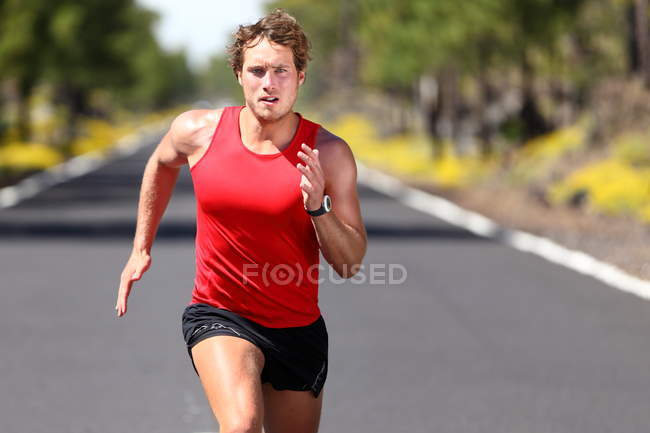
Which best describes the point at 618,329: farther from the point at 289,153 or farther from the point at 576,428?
the point at 289,153

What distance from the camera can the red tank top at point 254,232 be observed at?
4.46 m

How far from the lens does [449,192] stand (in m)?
31.7

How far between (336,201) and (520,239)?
1578 cm

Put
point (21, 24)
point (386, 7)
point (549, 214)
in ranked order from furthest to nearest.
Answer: point (386, 7), point (21, 24), point (549, 214)

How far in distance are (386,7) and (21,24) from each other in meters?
10.8

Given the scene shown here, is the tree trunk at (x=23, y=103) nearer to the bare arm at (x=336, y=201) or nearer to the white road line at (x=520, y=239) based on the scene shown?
the white road line at (x=520, y=239)

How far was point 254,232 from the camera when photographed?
4527mm

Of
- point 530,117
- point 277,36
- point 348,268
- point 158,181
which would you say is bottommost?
point 530,117

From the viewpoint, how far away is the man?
175 inches

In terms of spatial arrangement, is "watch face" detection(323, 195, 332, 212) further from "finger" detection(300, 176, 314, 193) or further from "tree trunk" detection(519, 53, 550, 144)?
"tree trunk" detection(519, 53, 550, 144)

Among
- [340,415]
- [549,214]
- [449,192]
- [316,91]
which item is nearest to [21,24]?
[449,192]

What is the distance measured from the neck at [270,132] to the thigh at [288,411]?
83 cm

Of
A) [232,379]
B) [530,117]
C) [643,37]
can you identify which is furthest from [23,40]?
[232,379]

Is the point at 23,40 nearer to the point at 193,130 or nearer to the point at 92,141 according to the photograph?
the point at 92,141
